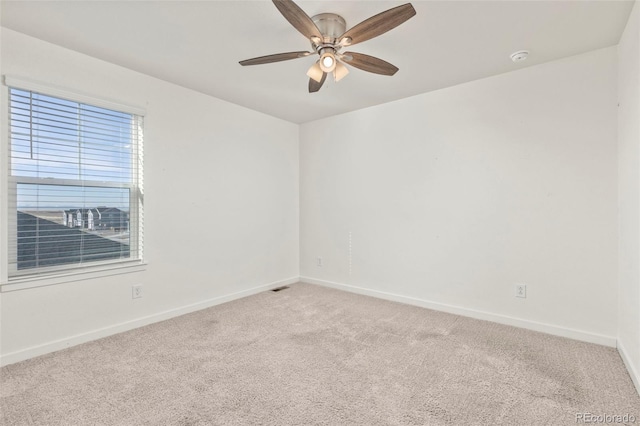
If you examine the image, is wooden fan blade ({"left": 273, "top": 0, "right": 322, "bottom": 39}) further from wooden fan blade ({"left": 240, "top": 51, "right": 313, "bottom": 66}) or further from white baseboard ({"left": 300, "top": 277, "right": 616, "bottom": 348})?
white baseboard ({"left": 300, "top": 277, "right": 616, "bottom": 348})

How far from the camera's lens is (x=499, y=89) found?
284 centimetres

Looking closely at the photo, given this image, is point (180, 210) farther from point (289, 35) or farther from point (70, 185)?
point (289, 35)

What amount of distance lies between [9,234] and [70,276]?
0.50 metres

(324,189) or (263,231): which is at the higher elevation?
(324,189)

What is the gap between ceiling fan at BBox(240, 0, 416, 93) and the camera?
63.5 inches

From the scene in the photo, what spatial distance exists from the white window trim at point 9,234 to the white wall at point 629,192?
381cm

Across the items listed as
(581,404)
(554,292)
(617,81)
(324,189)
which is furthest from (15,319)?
(617,81)

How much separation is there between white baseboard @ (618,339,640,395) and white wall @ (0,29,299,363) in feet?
11.3

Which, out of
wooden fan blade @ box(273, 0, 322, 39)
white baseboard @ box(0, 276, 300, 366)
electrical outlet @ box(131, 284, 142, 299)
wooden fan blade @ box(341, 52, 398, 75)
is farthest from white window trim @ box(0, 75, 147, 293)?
wooden fan blade @ box(341, 52, 398, 75)

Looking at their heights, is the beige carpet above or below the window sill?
below

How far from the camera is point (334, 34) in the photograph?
78.8 inches

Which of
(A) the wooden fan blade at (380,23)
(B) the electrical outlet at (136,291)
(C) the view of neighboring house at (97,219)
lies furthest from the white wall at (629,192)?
(C) the view of neighboring house at (97,219)

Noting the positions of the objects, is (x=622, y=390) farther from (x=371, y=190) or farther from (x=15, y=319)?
(x=15, y=319)

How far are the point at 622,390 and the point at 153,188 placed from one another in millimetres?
3850
